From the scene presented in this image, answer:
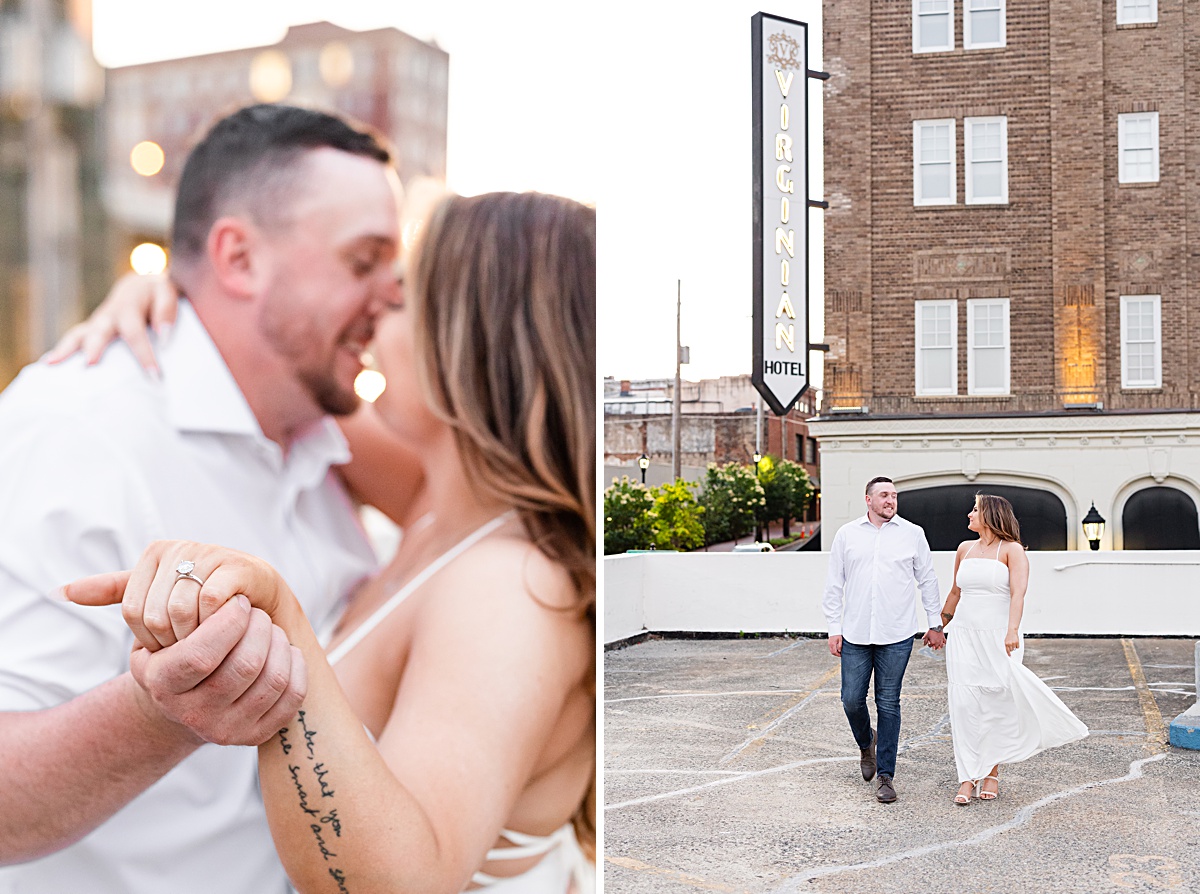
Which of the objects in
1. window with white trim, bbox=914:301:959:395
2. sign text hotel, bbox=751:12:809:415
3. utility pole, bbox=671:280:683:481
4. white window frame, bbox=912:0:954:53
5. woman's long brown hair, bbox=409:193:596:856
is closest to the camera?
woman's long brown hair, bbox=409:193:596:856

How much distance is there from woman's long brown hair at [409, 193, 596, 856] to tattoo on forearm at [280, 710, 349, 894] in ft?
2.32

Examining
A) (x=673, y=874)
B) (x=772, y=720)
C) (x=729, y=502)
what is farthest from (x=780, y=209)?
(x=673, y=874)

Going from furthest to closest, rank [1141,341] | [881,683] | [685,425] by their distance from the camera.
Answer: [685,425] < [1141,341] < [881,683]

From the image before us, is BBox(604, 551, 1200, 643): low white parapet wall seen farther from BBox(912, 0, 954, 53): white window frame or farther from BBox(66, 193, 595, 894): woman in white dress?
BBox(66, 193, 595, 894): woman in white dress

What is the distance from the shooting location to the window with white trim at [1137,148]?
72.6ft

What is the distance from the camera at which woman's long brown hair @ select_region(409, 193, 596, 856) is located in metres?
2.37

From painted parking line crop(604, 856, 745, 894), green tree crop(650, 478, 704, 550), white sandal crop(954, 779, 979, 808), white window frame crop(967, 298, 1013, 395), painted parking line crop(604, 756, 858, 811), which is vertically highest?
white window frame crop(967, 298, 1013, 395)

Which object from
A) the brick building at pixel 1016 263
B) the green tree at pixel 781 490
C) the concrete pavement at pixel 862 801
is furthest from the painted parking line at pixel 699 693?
the green tree at pixel 781 490

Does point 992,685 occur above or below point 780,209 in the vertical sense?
below

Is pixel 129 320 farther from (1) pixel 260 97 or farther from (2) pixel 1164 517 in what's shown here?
(2) pixel 1164 517

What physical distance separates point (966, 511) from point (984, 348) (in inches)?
126

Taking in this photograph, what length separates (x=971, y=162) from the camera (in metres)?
22.5

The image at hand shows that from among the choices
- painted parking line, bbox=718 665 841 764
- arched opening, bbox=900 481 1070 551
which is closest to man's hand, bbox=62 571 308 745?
painted parking line, bbox=718 665 841 764

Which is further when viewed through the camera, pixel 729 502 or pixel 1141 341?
pixel 729 502
